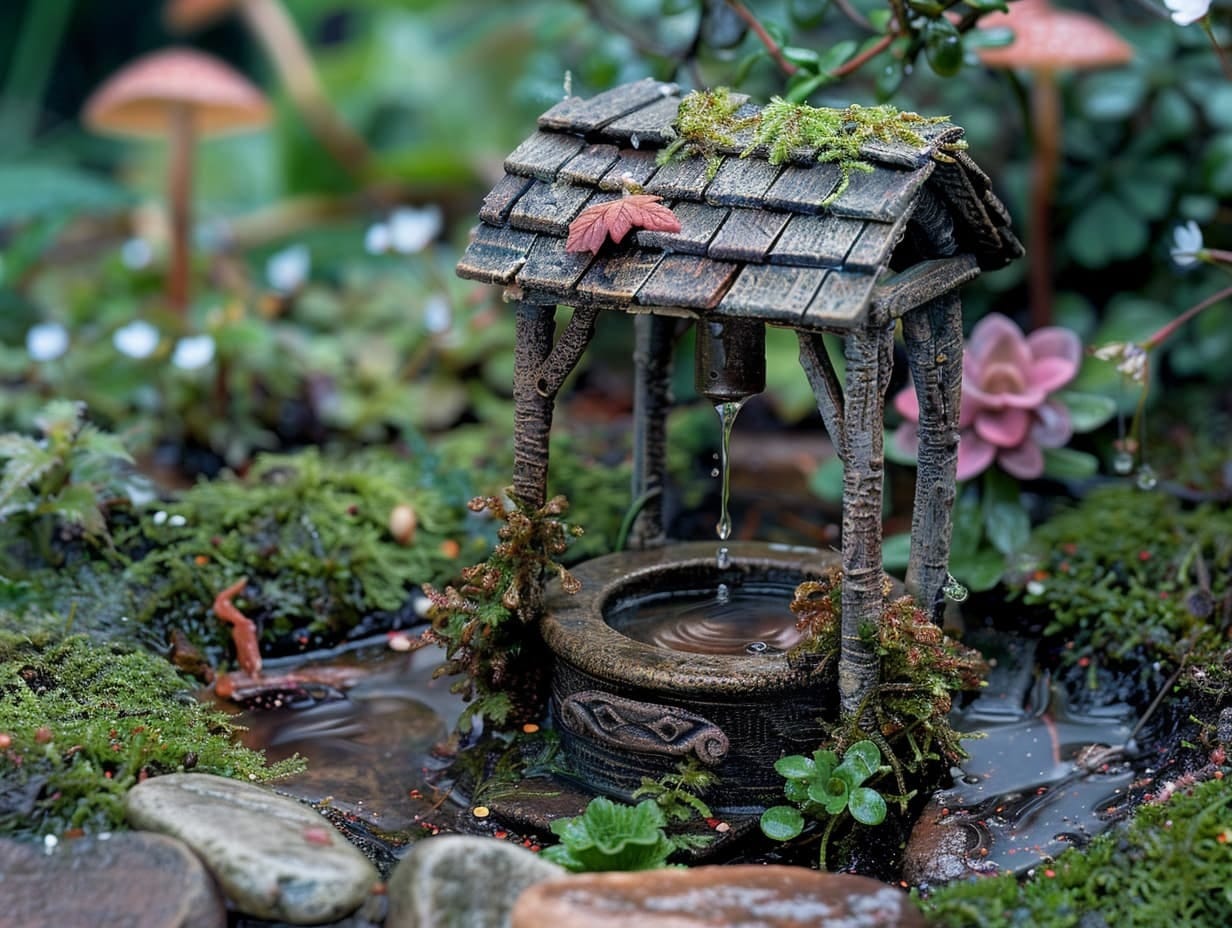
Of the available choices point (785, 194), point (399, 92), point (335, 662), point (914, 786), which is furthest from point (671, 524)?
point (399, 92)

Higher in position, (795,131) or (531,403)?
(795,131)

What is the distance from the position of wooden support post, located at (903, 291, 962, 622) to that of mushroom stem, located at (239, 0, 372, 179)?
3.99 metres

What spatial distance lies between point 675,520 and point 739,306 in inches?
71.8

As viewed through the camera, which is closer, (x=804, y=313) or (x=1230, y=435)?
(x=804, y=313)

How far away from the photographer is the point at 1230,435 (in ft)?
14.9

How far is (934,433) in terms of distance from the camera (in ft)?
10.0

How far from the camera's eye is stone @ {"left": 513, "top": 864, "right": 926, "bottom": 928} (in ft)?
7.16

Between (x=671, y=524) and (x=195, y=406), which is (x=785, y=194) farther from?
(x=195, y=406)

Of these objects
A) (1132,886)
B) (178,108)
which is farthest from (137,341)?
(1132,886)

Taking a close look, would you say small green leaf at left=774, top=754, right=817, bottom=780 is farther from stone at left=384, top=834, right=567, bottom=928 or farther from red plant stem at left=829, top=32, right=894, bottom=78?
red plant stem at left=829, top=32, right=894, bottom=78

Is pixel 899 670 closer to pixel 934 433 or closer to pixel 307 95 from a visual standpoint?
pixel 934 433

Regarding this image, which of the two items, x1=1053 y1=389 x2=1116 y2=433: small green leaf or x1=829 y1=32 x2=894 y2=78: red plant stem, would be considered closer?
x1=829 y1=32 x2=894 y2=78: red plant stem

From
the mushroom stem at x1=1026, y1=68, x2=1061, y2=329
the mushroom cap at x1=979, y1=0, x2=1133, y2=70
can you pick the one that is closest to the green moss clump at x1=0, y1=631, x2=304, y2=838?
the mushroom cap at x1=979, y1=0, x2=1133, y2=70

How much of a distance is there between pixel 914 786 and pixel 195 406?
3.00 m
